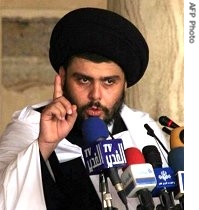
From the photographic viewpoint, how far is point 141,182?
186 cm

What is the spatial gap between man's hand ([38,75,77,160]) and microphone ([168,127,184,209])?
0.94 feet

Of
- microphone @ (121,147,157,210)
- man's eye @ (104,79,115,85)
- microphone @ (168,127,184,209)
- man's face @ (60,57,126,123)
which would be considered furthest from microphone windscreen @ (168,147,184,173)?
man's eye @ (104,79,115,85)

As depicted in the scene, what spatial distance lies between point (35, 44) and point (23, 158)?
2.66 m

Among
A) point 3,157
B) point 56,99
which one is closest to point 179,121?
point 3,157

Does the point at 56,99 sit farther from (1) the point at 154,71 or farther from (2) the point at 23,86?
(2) the point at 23,86

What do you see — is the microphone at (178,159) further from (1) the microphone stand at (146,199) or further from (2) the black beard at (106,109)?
(2) the black beard at (106,109)

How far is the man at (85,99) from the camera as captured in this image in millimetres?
2533

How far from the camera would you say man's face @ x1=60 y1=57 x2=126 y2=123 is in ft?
8.64

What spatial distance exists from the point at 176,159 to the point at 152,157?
0.22 ft

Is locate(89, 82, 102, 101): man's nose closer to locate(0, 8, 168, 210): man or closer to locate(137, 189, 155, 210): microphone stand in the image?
locate(0, 8, 168, 210): man

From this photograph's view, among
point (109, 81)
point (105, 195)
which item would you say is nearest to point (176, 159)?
point (105, 195)

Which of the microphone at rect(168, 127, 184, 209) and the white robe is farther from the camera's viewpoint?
the white robe

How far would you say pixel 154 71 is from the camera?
13.5ft

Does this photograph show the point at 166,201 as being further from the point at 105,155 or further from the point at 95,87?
the point at 95,87
